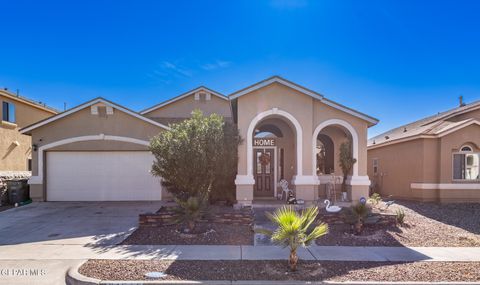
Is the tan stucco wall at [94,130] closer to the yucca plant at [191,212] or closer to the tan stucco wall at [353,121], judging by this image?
the yucca plant at [191,212]

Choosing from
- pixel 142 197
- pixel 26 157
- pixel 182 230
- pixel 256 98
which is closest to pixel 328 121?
pixel 256 98

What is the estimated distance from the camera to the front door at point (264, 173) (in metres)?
13.0

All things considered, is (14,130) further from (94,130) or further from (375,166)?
(375,166)

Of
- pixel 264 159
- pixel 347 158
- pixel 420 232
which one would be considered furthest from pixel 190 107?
pixel 420 232

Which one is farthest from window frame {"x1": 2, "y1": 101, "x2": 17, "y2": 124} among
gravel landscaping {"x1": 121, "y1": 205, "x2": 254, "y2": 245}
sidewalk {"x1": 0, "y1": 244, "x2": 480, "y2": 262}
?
gravel landscaping {"x1": 121, "y1": 205, "x2": 254, "y2": 245}

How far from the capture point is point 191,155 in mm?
8883

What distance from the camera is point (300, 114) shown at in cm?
1119

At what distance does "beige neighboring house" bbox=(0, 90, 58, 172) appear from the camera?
16156 millimetres

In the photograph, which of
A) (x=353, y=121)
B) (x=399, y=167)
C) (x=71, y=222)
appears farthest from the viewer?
(x=399, y=167)

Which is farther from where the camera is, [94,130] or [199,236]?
[94,130]

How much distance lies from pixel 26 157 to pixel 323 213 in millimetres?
18666

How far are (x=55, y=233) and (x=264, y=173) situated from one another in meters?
8.14

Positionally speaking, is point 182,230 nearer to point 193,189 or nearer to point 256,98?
point 193,189

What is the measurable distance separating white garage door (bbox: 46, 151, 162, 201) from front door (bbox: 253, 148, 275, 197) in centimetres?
471
